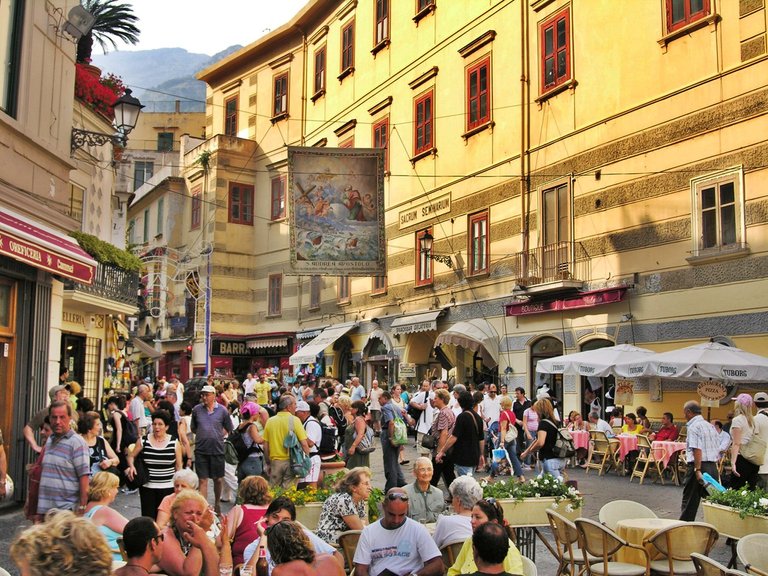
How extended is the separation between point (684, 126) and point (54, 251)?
12643mm

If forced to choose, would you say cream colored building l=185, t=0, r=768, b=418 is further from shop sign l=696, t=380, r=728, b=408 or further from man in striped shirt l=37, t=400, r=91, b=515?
man in striped shirt l=37, t=400, r=91, b=515

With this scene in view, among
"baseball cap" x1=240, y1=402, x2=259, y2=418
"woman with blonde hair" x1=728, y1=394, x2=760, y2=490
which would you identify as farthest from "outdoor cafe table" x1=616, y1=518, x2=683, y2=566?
"baseball cap" x1=240, y1=402, x2=259, y2=418

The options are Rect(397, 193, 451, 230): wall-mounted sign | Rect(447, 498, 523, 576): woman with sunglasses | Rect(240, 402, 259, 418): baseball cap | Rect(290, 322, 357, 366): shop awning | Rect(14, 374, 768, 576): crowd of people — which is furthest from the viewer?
Rect(290, 322, 357, 366): shop awning

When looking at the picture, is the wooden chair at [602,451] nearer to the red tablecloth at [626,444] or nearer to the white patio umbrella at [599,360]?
the red tablecloth at [626,444]

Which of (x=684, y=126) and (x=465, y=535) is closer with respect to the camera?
(x=465, y=535)

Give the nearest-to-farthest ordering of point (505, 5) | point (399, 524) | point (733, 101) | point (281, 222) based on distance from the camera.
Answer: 1. point (399, 524)
2. point (733, 101)
3. point (505, 5)
4. point (281, 222)

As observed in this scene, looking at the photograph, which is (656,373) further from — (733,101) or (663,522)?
(663,522)

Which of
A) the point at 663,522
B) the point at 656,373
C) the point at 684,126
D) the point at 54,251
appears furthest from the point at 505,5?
the point at 663,522

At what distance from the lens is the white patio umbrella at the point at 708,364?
14.8 m

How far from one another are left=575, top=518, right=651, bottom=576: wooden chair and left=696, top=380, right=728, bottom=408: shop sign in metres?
9.93

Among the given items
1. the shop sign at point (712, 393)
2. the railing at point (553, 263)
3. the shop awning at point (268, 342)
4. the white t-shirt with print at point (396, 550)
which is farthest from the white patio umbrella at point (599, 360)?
the shop awning at point (268, 342)

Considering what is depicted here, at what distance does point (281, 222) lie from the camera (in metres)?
Result: 36.7

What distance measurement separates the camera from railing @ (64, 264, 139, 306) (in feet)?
66.0

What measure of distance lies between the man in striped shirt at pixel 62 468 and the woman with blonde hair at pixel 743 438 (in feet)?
26.4
